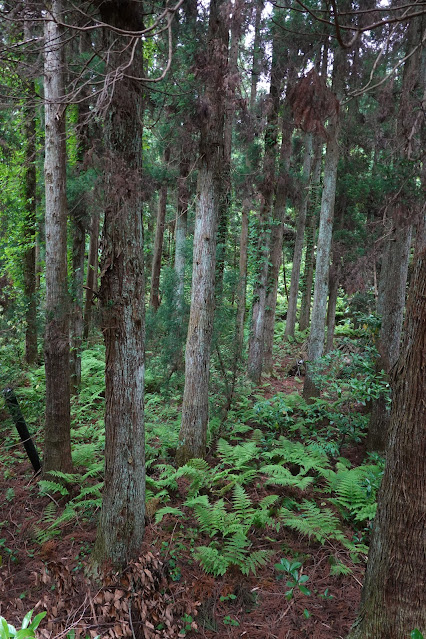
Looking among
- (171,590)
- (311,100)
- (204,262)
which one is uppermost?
(311,100)

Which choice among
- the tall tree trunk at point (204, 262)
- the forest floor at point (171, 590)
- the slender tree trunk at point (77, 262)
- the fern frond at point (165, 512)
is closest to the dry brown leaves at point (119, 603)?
the forest floor at point (171, 590)

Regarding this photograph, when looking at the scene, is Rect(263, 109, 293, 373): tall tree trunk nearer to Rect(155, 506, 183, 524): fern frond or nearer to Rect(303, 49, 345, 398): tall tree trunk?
Rect(303, 49, 345, 398): tall tree trunk

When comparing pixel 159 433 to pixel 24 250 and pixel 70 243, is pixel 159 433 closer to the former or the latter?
pixel 70 243

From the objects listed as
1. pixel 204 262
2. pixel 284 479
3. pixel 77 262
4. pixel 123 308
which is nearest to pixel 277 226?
pixel 77 262

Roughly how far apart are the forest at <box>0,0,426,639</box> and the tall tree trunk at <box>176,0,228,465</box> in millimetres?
33

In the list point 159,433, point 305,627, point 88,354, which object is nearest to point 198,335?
point 159,433

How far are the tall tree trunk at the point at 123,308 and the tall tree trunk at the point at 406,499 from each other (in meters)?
2.27

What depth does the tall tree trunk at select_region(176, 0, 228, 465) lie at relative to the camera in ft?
20.1

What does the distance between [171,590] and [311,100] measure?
15.7 ft

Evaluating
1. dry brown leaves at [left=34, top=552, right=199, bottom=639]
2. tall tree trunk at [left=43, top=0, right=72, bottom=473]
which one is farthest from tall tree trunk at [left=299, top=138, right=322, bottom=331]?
dry brown leaves at [left=34, top=552, right=199, bottom=639]

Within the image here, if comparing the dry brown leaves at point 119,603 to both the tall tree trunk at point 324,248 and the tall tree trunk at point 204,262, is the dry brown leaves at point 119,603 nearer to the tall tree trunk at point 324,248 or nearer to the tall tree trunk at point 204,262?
the tall tree trunk at point 204,262

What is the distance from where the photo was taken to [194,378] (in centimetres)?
675

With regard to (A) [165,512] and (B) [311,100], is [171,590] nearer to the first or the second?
(A) [165,512]

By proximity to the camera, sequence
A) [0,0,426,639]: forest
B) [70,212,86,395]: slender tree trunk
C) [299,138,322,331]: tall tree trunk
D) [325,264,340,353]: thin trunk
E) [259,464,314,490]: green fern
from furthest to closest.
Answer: [299,138,322,331]: tall tree trunk, [325,264,340,353]: thin trunk, [70,212,86,395]: slender tree trunk, [259,464,314,490]: green fern, [0,0,426,639]: forest
